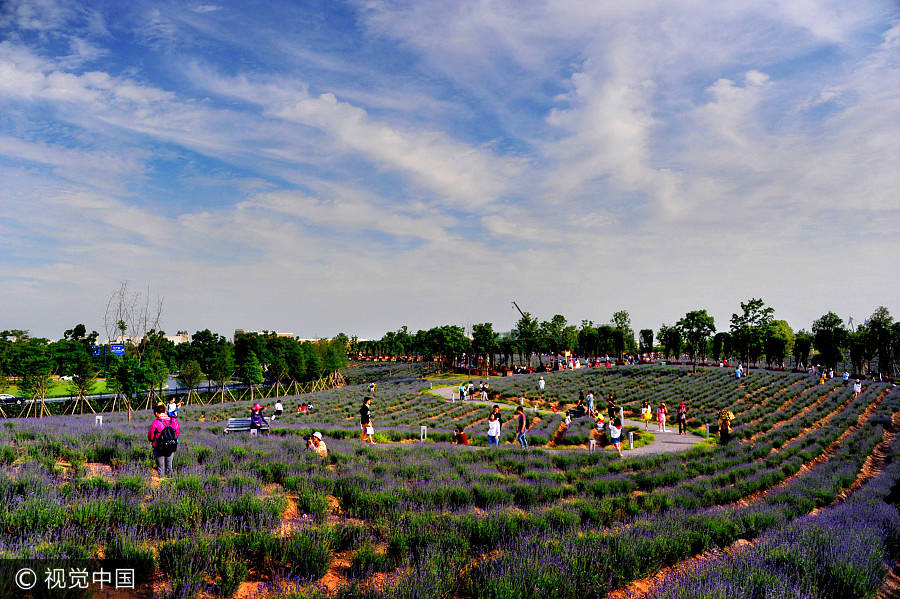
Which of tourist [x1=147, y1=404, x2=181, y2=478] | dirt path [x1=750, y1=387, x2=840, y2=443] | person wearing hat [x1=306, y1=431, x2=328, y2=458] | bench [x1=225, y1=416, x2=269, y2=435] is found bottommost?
dirt path [x1=750, y1=387, x2=840, y2=443]

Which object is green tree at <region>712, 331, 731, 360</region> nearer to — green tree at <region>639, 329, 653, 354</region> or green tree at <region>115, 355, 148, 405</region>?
green tree at <region>639, 329, 653, 354</region>

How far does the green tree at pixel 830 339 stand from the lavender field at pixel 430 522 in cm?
7286

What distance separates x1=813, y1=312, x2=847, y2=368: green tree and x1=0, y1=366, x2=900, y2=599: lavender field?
72.9 meters

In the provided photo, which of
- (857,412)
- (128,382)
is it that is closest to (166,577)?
(857,412)

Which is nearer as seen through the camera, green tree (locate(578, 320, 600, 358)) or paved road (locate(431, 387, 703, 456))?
paved road (locate(431, 387, 703, 456))

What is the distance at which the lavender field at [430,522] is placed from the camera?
16.1 feet

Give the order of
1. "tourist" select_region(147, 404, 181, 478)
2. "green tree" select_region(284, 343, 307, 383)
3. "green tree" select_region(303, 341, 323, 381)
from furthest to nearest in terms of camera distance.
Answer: "green tree" select_region(303, 341, 323, 381) < "green tree" select_region(284, 343, 307, 383) < "tourist" select_region(147, 404, 181, 478)

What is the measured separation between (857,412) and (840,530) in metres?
30.5

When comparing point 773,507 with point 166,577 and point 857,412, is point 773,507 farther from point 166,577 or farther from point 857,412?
point 857,412

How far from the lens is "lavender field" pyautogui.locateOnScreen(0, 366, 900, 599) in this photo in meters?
4.92

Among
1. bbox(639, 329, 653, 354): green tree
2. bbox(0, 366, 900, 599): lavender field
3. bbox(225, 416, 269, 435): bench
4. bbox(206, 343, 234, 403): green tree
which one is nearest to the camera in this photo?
bbox(0, 366, 900, 599): lavender field

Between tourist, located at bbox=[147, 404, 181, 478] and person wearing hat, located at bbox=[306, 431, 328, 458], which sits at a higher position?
tourist, located at bbox=[147, 404, 181, 478]

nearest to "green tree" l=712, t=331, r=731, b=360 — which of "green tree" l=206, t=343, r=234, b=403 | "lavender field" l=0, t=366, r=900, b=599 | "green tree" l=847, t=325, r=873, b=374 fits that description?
"green tree" l=847, t=325, r=873, b=374

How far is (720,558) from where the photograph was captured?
230 inches
